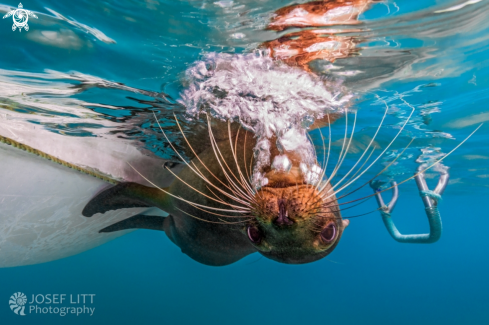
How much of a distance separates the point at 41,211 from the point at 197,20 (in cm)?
381

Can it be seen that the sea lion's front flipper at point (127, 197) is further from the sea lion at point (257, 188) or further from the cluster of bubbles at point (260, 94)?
the cluster of bubbles at point (260, 94)

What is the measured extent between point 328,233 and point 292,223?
35cm

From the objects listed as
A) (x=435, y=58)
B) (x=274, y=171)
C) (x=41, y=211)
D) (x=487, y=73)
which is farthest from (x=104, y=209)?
(x=487, y=73)

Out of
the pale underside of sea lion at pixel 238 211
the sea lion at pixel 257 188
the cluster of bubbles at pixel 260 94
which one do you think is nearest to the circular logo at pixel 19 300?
the pale underside of sea lion at pixel 238 211

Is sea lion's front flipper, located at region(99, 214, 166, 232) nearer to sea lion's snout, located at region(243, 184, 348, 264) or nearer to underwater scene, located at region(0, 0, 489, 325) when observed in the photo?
underwater scene, located at region(0, 0, 489, 325)

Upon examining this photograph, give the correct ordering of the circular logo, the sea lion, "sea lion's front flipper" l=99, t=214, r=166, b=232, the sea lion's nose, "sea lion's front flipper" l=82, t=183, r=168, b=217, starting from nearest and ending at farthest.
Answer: the sea lion's nose < the sea lion < "sea lion's front flipper" l=82, t=183, r=168, b=217 < "sea lion's front flipper" l=99, t=214, r=166, b=232 < the circular logo

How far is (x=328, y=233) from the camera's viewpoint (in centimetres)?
218

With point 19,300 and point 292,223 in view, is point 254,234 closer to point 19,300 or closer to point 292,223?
point 292,223

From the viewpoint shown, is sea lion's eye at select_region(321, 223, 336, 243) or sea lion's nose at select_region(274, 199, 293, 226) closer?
sea lion's nose at select_region(274, 199, 293, 226)

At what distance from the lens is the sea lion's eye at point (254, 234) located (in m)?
2.23

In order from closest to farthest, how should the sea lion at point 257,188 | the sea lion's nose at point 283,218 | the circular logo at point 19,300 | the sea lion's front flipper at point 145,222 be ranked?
the sea lion's nose at point 283,218 → the sea lion at point 257,188 → the sea lion's front flipper at point 145,222 → the circular logo at point 19,300

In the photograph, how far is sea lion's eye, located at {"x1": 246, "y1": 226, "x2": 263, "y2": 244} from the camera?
7.31 ft

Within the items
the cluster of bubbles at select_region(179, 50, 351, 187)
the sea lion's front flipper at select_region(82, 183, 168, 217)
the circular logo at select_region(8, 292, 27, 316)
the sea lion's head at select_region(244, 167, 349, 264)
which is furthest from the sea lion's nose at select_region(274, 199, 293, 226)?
the circular logo at select_region(8, 292, 27, 316)

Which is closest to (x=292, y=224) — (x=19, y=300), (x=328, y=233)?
(x=328, y=233)
